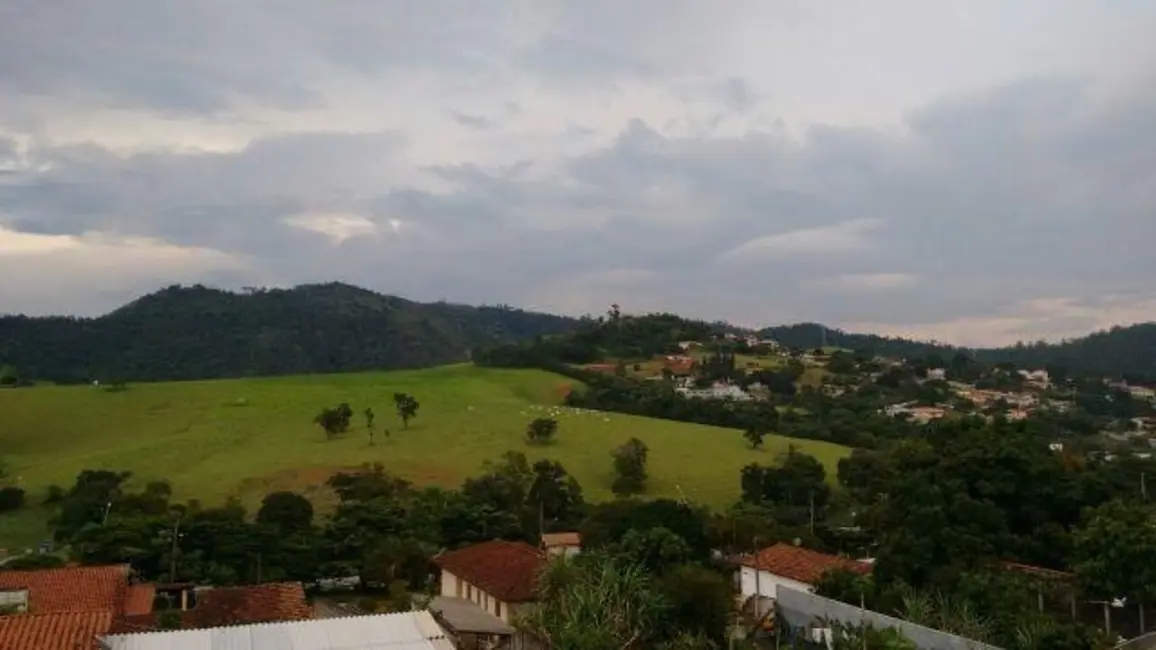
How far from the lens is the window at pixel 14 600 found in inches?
866

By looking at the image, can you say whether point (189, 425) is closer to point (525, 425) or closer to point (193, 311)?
point (525, 425)

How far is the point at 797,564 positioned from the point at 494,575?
31.0ft

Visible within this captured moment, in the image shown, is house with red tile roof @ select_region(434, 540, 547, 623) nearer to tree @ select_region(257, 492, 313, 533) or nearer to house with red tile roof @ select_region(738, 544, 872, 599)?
house with red tile roof @ select_region(738, 544, 872, 599)

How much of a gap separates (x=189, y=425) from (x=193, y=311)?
85532 mm

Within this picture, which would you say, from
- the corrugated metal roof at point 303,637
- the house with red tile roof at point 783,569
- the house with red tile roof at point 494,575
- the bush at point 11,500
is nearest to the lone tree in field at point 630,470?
the house with red tile roof at point 494,575

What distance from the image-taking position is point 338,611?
33.7 meters

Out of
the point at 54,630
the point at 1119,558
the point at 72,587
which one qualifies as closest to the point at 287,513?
the point at 72,587

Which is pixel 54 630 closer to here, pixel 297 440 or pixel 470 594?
pixel 470 594

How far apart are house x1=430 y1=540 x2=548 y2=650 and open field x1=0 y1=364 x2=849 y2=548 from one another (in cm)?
1950

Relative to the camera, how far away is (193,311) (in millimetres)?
148875

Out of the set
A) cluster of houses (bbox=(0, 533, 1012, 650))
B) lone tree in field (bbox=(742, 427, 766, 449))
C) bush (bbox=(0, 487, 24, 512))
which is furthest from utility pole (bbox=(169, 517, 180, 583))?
lone tree in field (bbox=(742, 427, 766, 449))

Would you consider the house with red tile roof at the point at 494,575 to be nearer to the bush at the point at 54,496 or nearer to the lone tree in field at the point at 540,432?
the bush at the point at 54,496

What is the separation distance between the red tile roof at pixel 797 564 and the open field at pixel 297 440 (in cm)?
2035

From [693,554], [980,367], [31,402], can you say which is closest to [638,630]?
[693,554]
